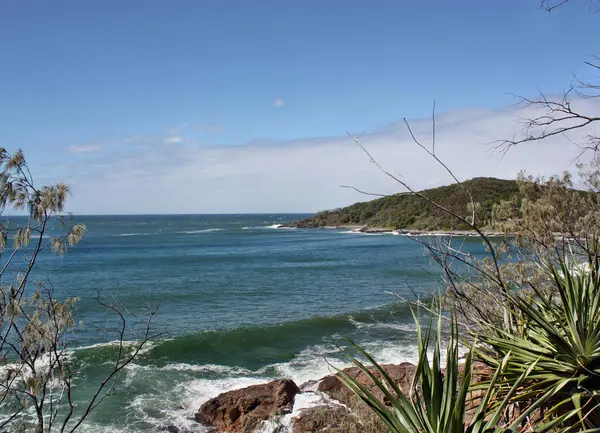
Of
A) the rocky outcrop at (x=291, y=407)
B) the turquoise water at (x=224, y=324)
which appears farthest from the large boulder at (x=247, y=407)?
the turquoise water at (x=224, y=324)

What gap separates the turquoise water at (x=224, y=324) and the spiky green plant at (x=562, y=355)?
1.02 m

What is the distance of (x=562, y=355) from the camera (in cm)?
402

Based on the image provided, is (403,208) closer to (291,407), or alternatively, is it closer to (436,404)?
(291,407)

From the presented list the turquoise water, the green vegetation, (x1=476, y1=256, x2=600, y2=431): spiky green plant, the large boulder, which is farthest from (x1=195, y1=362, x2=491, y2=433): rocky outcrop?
the green vegetation

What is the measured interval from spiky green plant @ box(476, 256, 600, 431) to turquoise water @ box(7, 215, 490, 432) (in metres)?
1.02

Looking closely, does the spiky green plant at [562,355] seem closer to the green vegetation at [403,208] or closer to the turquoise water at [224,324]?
the turquoise water at [224,324]

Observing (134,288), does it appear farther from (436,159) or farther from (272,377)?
(436,159)

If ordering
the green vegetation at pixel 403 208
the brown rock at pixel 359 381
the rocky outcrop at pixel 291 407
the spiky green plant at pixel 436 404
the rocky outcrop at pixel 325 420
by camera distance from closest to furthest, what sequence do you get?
the spiky green plant at pixel 436 404, the rocky outcrop at pixel 325 420, the rocky outcrop at pixel 291 407, the brown rock at pixel 359 381, the green vegetation at pixel 403 208

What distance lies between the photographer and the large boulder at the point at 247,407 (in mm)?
10531

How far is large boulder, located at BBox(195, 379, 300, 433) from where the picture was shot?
1053 centimetres

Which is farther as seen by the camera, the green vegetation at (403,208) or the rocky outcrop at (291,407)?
the green vegetation at (403,208)

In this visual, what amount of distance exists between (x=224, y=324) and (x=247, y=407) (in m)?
10.5

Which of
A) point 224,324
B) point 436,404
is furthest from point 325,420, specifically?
point 224,324

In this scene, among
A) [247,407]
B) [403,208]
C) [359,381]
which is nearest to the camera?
[247,407]
